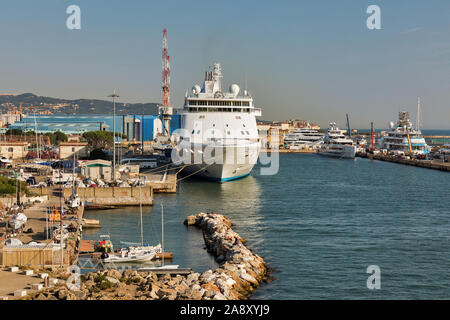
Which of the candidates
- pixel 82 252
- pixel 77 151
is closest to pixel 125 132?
pixel 77 151

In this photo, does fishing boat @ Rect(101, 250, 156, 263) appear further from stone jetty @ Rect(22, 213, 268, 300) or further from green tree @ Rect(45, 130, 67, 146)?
green tree @ Rect(45, 130, 67, 146)

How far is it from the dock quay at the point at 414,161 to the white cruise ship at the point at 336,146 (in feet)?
13.4

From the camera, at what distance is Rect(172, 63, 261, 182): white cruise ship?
44344 millimetres

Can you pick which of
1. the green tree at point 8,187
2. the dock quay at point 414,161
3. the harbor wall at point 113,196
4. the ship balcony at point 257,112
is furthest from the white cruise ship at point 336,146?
the green tree at point 8,187

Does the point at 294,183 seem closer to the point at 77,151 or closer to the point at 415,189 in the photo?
the point at 415,189

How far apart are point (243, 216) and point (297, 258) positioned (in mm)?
10601

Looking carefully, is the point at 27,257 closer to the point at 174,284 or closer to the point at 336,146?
the point at 174,284

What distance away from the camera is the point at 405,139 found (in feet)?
317

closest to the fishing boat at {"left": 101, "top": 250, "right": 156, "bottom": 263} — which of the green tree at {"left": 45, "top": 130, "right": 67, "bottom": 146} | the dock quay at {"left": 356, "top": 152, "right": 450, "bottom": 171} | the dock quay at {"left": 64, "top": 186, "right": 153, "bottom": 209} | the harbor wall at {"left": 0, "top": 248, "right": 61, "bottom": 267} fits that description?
the harbor wall at {"left": 0, "top": 248, "right": 61, "bottom": 267}

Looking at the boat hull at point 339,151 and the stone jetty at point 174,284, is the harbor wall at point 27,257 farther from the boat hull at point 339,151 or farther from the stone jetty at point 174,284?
the boat hull at point 339,151

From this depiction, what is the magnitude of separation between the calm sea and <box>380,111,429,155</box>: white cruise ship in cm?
4840

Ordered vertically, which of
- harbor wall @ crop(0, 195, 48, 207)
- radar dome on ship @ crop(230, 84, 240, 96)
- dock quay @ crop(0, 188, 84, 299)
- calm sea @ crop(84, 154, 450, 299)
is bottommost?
calm sea @ crop(84, 154, 450, 299)
